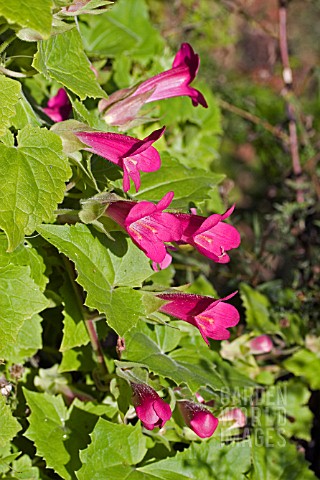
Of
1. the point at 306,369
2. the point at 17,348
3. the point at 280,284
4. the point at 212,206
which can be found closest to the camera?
the point at 17,348

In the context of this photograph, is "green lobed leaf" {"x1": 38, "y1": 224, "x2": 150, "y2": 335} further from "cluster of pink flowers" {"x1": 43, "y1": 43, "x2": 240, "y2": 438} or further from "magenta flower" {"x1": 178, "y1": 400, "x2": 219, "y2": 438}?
"magenta flower" {"x1": 178, "y1": 400, "x2": 219, "y2": 438}

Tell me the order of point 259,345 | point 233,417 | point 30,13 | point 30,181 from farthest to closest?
1. point 259,345
2. point 233,417
3. point 30,181
4. point 30,13

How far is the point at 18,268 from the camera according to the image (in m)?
0.91

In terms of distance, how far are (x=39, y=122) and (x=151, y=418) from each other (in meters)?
0.45

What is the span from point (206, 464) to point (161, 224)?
0.43 meters

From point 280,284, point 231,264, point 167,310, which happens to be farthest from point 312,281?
point 167,310

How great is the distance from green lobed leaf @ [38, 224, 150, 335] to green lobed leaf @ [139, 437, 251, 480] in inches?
10.8

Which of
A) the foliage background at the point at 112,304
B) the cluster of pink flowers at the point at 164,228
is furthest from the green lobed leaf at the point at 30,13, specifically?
the cluster of pink flowers at the point at 164,228

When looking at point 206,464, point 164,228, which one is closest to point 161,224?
point 164,228

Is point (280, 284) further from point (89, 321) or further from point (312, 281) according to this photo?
point (89, 321)

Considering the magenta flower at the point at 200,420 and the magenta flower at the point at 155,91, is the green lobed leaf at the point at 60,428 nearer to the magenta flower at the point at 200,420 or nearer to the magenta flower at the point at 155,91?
the magenta flower at the point at 200,420

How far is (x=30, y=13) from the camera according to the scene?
73cm

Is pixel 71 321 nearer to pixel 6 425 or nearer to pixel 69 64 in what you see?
pixel 6 425

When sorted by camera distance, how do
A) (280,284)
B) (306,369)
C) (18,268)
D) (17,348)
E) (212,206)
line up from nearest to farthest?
(18,268) → (17,348) → (306,369) → (212,206) → (280,284)
